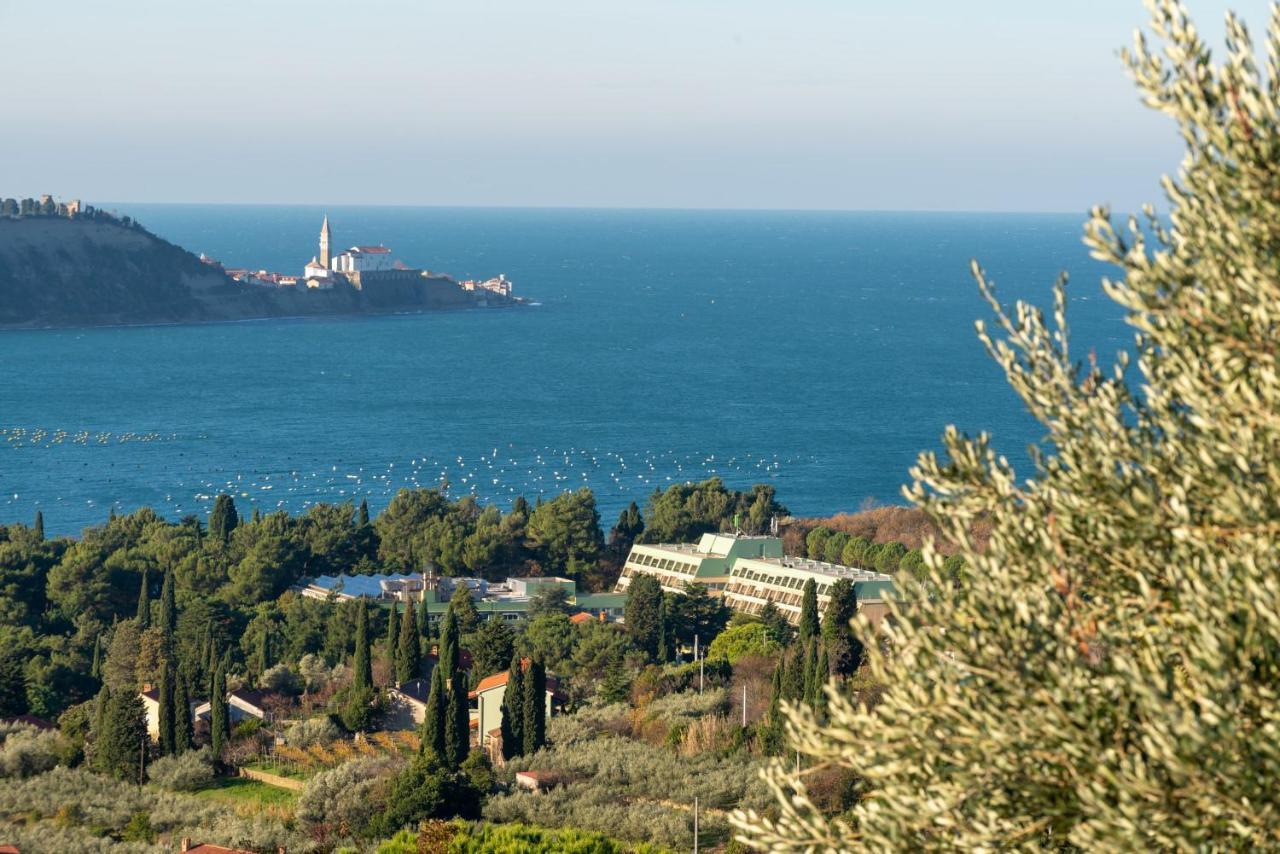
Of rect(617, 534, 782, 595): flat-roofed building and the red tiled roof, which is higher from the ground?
rect(617, 534, 782, 595): flat-roofed building

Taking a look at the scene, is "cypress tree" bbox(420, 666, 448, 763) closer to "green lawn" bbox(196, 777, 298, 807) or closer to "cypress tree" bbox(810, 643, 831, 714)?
"green lawn" bbox(196, 777, 298, 807)

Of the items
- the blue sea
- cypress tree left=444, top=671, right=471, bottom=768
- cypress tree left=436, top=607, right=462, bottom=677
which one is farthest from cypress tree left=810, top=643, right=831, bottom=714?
the blue sea

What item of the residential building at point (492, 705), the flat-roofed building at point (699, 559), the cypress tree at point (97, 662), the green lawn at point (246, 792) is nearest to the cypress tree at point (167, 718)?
the green lawn at point (246, 792)

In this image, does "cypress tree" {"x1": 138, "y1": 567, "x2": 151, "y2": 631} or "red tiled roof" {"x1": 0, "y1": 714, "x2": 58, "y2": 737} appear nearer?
"red tiled roof" {"x1": 0, "y1": 714, "x2": 58, "y2": 737}

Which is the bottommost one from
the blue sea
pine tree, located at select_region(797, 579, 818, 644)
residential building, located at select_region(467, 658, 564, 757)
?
the blue sea

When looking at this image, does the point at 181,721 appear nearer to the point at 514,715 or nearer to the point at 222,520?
the point at 514,715

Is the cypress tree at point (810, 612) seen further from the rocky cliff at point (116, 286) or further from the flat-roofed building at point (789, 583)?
the rocky cliff at point (116, 286)

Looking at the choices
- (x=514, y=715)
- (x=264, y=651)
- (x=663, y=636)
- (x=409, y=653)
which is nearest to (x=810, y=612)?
(x=663, y=636)
